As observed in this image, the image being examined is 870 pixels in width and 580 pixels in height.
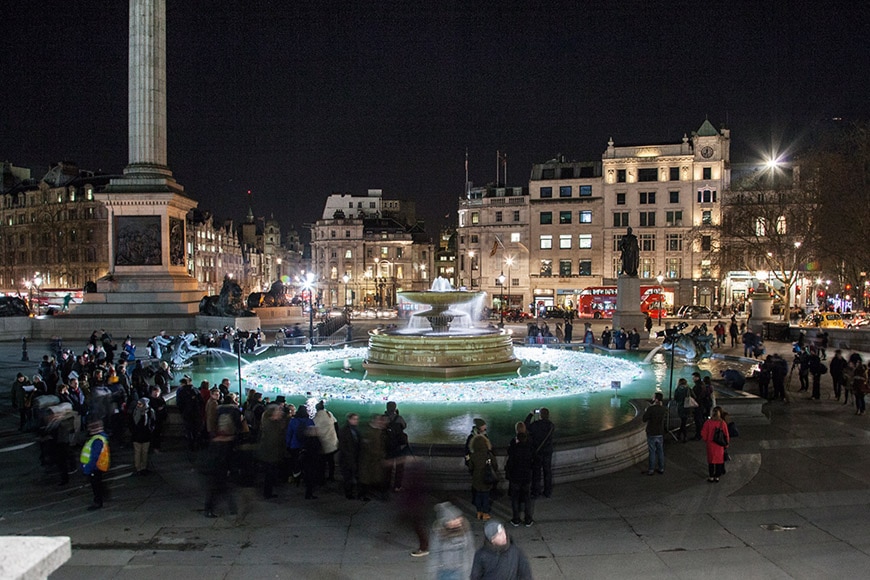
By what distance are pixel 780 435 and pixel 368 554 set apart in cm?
1006

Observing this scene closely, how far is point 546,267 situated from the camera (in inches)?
2852

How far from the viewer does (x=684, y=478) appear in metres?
10.3

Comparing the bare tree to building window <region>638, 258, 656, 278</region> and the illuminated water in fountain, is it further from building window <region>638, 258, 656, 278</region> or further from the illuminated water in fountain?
the illuminated water in fountain

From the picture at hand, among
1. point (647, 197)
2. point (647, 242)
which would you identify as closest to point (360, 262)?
point (647, 242)

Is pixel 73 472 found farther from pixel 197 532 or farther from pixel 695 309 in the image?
pixel 695 309

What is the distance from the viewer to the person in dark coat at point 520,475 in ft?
26.6

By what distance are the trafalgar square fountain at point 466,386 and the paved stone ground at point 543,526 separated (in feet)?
2.24

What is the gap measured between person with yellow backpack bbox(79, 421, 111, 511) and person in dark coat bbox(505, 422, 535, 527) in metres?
5.80

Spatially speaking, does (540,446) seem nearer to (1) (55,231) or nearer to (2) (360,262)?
(2) (360,262)

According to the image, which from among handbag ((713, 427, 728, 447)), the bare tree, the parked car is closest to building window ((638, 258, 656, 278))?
the parked car

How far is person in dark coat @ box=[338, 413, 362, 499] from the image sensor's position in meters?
9.12

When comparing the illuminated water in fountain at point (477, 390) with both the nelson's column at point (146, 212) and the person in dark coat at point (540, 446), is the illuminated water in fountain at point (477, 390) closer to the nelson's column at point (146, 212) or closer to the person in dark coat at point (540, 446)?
the person in dark coat at point (540, 446)

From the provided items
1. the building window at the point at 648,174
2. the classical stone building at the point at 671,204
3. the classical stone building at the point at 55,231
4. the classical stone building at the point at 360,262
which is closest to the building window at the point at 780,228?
the classical stone building at the point at 671,204

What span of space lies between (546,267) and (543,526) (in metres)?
65.5
